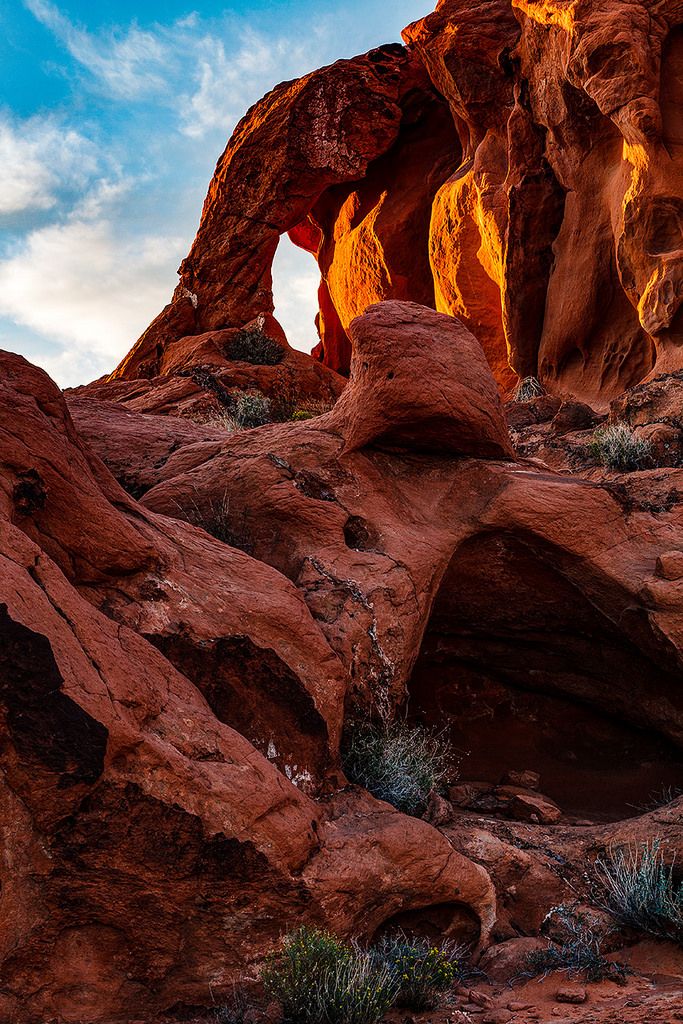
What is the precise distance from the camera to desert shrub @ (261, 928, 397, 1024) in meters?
3.53

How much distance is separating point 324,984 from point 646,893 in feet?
7.15

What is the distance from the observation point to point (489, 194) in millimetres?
17484

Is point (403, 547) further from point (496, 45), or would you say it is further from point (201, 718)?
point (496, 45)

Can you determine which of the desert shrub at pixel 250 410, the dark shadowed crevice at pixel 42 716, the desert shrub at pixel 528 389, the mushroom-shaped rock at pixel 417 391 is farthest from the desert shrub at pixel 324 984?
the desert shrub at pixel 528 389

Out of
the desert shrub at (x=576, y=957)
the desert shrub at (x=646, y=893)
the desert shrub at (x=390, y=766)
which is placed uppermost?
the desert shrub at (x=390, y=766)

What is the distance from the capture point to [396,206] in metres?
21.8

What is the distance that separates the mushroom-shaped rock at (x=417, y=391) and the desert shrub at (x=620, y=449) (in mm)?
2505

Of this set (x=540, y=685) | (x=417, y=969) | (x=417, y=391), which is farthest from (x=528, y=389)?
(x=417, y=969)

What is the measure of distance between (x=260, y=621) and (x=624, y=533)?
3425mm

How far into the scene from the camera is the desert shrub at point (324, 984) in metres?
3.53

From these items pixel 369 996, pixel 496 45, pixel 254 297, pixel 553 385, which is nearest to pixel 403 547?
pixel 369 996

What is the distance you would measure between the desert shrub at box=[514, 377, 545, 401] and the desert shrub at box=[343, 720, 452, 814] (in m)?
11.0

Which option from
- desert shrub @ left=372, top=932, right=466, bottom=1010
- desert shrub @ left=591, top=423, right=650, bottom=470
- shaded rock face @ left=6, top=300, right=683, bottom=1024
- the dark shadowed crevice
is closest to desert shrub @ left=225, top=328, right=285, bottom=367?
desert shrub @ left=591, top=423, right=650, bottom=470

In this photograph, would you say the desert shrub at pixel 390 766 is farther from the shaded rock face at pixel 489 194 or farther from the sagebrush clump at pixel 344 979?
the shaded rock face at pixel 489 194
